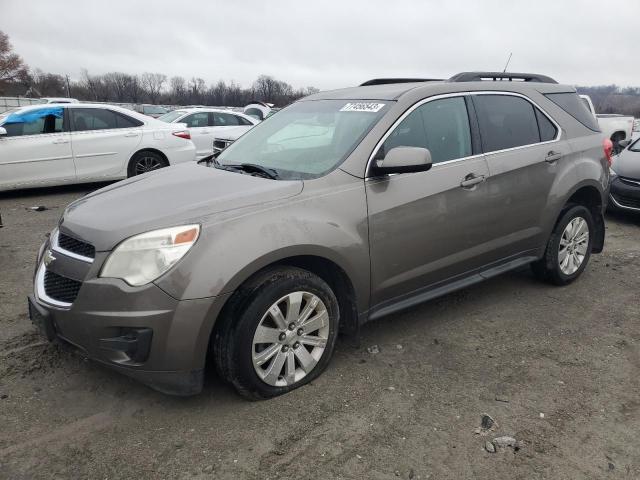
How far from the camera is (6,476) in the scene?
233cm

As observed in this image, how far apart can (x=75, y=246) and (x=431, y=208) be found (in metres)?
2.13

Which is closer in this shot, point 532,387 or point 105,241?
point 105,241

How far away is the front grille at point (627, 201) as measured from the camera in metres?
7.45

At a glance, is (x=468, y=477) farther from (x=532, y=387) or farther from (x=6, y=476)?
(x=6, y=476)

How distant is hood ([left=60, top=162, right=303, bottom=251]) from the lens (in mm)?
2645

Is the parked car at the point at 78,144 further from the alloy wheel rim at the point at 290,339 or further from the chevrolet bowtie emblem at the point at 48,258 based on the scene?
the alloy wheel rim at the point at 290,339

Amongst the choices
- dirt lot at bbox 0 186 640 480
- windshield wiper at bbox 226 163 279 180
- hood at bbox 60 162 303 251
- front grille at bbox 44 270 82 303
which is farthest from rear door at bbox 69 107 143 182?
front grille at bbox 44 270 82 303

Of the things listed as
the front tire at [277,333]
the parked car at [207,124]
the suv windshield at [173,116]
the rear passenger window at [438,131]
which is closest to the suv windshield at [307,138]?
the rear passenger window at [438,131]

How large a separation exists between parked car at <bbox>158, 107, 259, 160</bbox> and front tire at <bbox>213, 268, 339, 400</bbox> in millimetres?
9071

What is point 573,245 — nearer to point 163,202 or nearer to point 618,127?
point 163,202

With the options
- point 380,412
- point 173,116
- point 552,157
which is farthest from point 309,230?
point 173,116

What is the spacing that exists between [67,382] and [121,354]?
74cm

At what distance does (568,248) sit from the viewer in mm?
4633

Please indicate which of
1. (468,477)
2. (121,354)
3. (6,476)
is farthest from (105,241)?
(468,477)
